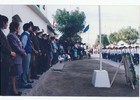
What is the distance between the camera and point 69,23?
79.7 ft

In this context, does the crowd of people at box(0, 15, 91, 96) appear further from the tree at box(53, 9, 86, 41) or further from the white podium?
the tree at box(53, 9, 86, 41)

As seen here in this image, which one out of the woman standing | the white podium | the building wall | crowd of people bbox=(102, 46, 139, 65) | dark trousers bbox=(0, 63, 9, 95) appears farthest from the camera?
crowd of people bbox=(102, 46, 139, 65)

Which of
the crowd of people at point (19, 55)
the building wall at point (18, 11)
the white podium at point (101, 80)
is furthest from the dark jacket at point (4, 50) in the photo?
the building wall at point (18, 11)

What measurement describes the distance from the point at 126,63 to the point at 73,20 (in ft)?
54.5

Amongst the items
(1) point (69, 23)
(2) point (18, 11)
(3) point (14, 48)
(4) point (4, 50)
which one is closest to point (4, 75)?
(4) point (4, 50)

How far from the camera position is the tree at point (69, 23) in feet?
78.9

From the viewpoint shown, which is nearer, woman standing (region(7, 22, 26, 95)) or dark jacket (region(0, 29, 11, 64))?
dark jacket (region(0, 29, 11, 64))

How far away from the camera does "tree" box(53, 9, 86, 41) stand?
24059mm

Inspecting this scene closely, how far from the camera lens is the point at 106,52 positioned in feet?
84.1

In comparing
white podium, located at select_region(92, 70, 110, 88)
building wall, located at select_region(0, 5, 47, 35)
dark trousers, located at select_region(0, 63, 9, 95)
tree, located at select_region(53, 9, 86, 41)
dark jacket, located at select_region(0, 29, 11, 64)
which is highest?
tree, located at select_region(53, 9, 86, 41)

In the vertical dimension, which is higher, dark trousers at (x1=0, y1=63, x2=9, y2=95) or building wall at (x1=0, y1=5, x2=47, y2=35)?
building wall at (x1=0, y1=5, x2=47, y2=35)

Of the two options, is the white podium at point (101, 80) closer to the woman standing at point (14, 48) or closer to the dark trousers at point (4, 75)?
the woman standing at point (14, 48)

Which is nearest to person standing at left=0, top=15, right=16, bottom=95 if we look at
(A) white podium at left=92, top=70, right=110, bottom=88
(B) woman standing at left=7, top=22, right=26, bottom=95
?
(B) woman standing at left=7, top=22, right=26, bottom=95

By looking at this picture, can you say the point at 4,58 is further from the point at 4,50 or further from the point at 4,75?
the point at 4,75
